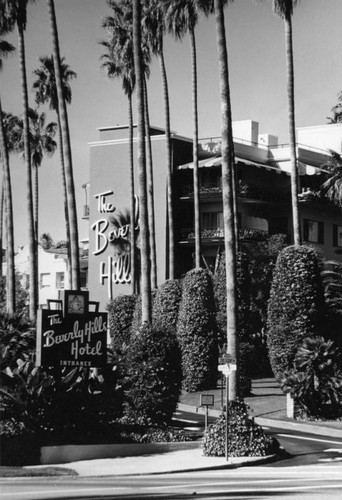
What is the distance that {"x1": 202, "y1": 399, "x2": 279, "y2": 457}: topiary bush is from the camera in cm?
2941

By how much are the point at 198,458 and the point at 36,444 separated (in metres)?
4.86

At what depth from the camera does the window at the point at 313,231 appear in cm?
7819

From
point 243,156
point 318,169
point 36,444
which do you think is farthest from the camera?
point 243,156

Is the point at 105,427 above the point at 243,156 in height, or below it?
below

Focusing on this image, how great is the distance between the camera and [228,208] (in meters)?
32.0

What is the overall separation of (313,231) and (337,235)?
140 inches

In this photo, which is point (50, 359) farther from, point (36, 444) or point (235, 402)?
point (235, 402)

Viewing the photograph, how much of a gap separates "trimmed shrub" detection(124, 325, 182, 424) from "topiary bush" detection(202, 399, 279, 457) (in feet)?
11.8

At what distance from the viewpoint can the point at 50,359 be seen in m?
29.9

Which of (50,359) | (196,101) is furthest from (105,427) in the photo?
(196,101)

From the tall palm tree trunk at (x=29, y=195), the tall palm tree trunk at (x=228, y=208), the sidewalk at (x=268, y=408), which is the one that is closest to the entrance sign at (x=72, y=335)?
the tall palm tree trunk at (x=228, y=208)

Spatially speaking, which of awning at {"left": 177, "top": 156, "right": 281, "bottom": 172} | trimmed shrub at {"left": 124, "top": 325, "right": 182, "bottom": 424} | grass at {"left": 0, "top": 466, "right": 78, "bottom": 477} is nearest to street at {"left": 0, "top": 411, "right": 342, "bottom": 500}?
grass at {"left": 0, "top": 466, "right": 78, "bottom": 477}

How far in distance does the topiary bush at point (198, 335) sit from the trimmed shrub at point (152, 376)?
53.1 feet

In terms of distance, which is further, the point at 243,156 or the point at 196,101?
the point at 243,156
